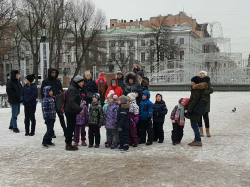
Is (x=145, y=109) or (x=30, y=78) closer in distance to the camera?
(x=145, y=109)

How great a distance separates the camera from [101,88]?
415 inches

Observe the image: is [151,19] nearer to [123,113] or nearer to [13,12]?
[13,12]

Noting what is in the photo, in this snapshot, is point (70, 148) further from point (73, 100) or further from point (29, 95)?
point (29, 95)

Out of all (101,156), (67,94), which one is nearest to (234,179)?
(101,156)

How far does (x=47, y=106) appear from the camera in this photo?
7.27m

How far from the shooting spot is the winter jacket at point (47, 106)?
7.25 metres

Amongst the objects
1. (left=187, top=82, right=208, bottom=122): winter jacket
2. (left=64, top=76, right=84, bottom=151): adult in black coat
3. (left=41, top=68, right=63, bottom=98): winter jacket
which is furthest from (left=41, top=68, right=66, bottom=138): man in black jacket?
(left=187, top=82, right=208, bottom=122): winter jacket

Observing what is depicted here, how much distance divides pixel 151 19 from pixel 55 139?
3087 inches

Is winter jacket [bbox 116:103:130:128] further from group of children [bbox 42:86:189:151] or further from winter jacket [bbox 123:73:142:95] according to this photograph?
winter jacket [bbox 123:73:142:95]

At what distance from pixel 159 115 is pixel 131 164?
2.10 meters

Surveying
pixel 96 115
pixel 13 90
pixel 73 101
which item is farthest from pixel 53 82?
pixel 13 90

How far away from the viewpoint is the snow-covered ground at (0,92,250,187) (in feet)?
15.7

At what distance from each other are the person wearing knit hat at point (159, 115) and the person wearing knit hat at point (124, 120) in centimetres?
93

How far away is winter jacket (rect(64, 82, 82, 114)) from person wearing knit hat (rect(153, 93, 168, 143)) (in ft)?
6.61
